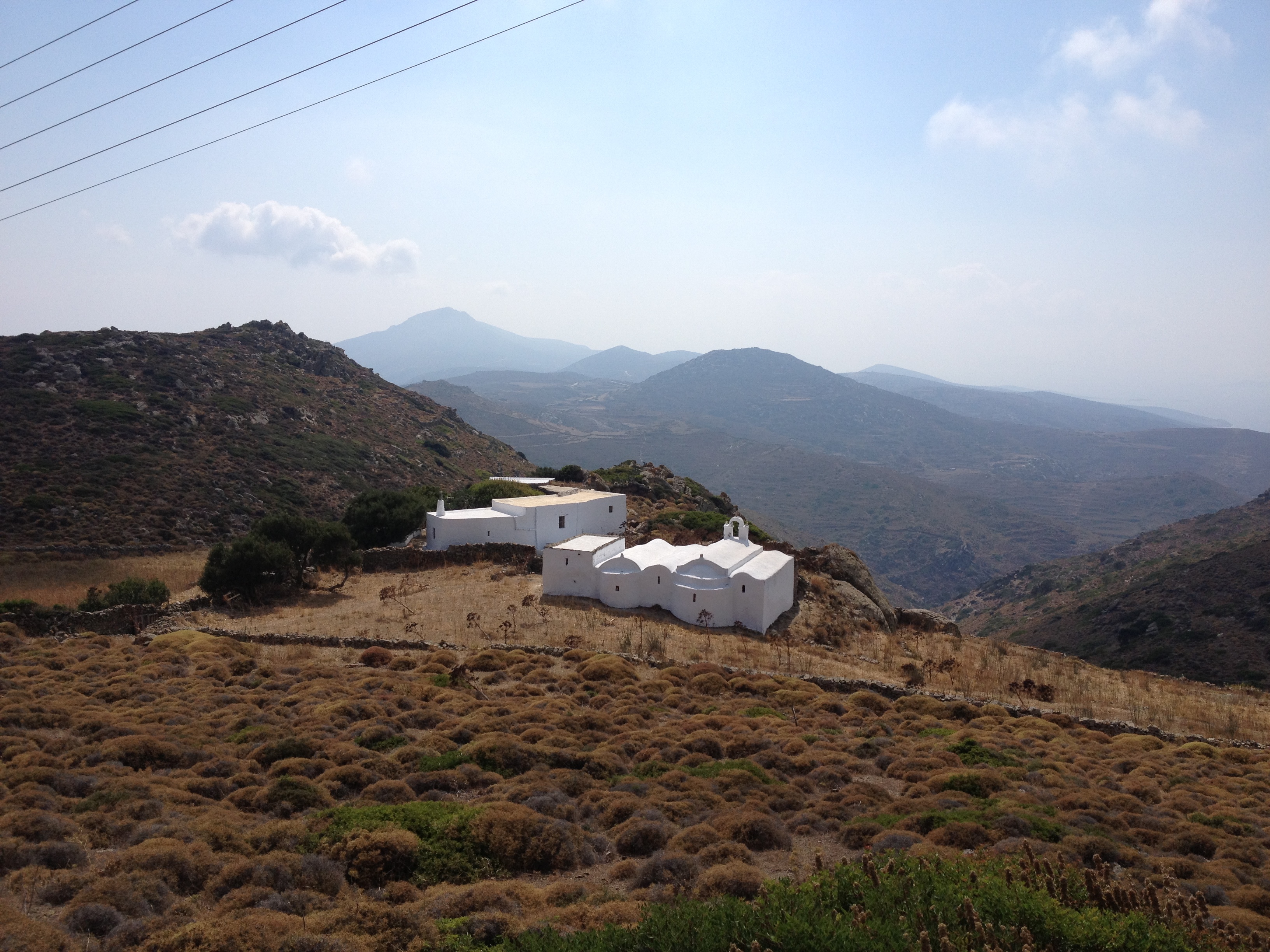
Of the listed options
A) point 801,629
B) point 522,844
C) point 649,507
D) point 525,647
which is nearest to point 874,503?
point 649,507

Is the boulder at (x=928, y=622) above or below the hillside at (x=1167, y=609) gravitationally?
above

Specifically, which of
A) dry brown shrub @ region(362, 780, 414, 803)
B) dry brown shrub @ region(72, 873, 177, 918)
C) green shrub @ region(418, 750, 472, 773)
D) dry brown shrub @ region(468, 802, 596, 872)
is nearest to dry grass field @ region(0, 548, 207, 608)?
green shrub @ region(418, 750, 472, 773)

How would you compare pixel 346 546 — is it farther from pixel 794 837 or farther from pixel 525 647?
pixel 794 837

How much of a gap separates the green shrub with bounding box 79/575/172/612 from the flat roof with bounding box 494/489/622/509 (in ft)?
44.6

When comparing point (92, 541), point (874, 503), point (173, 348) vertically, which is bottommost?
point (874, 503)

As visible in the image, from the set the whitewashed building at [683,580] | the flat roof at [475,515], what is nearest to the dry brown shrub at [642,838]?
the whitewashed building at [683,580]

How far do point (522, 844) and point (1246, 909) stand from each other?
7438mm

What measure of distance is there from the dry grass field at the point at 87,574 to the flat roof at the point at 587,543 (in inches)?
509

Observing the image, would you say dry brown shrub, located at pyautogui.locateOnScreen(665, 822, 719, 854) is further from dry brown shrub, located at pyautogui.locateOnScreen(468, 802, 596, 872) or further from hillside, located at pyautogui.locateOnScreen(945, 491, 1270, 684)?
hillside, located at pyautogui.locateOnScreen(945, 491, 1270, 684)

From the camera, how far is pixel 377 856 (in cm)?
821

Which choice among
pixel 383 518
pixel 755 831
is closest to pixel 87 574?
pixel 383 518

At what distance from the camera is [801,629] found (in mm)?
26578

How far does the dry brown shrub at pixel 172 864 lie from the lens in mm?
7555

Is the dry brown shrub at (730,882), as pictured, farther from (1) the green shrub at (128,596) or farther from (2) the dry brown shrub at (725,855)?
(1) the green shrub at (128,596)
